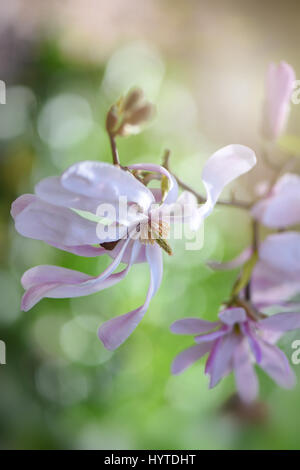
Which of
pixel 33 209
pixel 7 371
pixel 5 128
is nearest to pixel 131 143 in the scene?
pixel 5 128

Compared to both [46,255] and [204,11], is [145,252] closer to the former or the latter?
[46,255]

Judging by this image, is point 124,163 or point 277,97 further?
point 124,163

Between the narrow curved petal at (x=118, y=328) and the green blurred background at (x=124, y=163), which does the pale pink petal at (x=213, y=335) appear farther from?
the green blurred background at (x=124, y=163)

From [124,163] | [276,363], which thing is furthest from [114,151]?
[124,163]

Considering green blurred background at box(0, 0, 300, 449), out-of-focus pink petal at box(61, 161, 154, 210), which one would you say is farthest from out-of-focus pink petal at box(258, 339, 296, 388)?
green blurred background at box(0, 0, 300, 449)

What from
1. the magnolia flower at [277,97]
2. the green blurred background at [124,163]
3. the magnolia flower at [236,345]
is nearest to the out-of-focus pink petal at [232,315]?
the magnolia flower at [236,345]

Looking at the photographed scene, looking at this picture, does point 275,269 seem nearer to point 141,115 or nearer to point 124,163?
point 141,115

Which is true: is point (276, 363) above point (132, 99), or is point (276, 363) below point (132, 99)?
below
